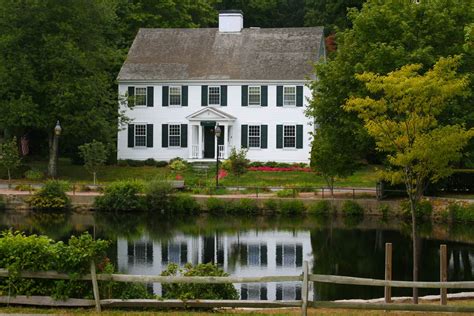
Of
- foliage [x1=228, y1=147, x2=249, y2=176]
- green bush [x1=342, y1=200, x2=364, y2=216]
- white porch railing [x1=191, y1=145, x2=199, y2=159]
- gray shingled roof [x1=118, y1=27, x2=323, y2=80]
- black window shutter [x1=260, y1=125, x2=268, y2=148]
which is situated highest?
gray shingled roof [x1=118, y1=27, x2=323, y2=80]

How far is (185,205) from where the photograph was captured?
1362 inches

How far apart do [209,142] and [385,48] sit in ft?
64.5

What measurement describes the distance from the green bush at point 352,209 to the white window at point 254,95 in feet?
51.4

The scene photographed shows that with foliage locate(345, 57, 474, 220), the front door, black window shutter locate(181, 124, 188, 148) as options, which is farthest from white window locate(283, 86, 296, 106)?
foliage locate(345, 57, 474, 220)

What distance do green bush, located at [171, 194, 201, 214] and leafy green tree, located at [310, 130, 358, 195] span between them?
550 cm

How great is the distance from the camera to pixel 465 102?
104ft

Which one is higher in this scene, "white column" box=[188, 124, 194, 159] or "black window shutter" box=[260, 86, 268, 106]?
"black window shutter" box=[260, 86, 268, 106]

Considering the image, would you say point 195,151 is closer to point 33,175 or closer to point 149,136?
point 149,136

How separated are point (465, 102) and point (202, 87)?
20.3 m

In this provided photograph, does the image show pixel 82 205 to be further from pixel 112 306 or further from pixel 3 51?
pixel 112 306

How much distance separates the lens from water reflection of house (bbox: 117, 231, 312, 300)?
20.6 meters

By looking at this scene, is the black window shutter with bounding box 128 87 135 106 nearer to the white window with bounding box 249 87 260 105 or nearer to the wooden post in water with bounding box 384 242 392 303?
the white window with bounding box 249 87 260 105

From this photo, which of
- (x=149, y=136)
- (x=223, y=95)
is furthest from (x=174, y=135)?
(x=223, y=95)

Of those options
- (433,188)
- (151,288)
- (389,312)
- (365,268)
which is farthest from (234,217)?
(389,312)
